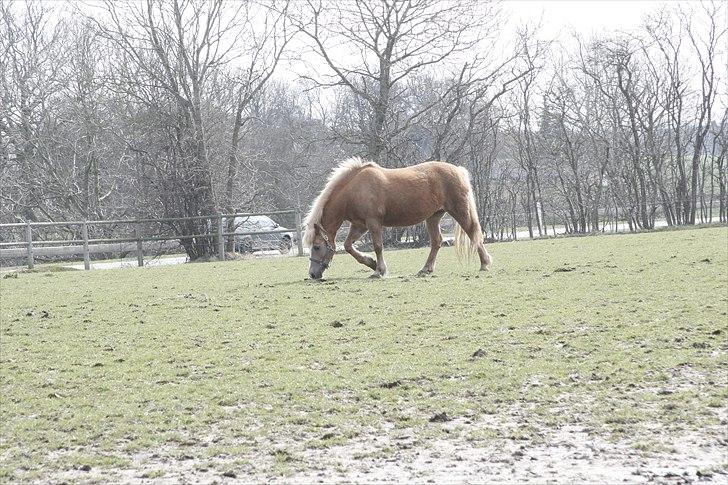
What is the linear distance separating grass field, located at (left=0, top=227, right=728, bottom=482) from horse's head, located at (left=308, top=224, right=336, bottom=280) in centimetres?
250

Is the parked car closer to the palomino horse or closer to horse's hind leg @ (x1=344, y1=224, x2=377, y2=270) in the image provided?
horse's hind leg @ (x1=344, y1=224, x2=377, y2=270)

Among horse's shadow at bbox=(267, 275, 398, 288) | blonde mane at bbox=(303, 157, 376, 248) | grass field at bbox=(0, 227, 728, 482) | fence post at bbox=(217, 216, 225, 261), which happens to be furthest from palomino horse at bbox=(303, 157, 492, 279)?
fence post at bbox=(217, 216, 225, 261)

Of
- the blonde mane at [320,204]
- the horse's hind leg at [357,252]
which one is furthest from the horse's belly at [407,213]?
the blonde mane at [320,204]

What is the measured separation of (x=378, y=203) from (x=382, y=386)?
7.05 metres

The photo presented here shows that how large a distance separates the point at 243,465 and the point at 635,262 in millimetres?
9054

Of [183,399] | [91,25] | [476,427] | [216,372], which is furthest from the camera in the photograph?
[91,25]

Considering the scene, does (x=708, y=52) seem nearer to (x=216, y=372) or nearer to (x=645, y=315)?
(x=645, y=315)

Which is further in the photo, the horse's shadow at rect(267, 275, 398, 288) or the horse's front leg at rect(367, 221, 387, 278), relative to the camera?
the horse's front leg at rect(367, 221, 387, 278)

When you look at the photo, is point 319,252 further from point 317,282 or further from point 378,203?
point 378,203

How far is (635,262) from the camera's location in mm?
11523

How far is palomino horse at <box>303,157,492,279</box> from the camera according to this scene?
11.6m

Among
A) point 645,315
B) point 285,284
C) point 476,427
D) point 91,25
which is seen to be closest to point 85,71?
point 91,25

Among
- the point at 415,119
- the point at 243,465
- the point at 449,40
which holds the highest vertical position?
the point at 449,40

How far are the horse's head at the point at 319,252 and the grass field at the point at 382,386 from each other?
250 cm
